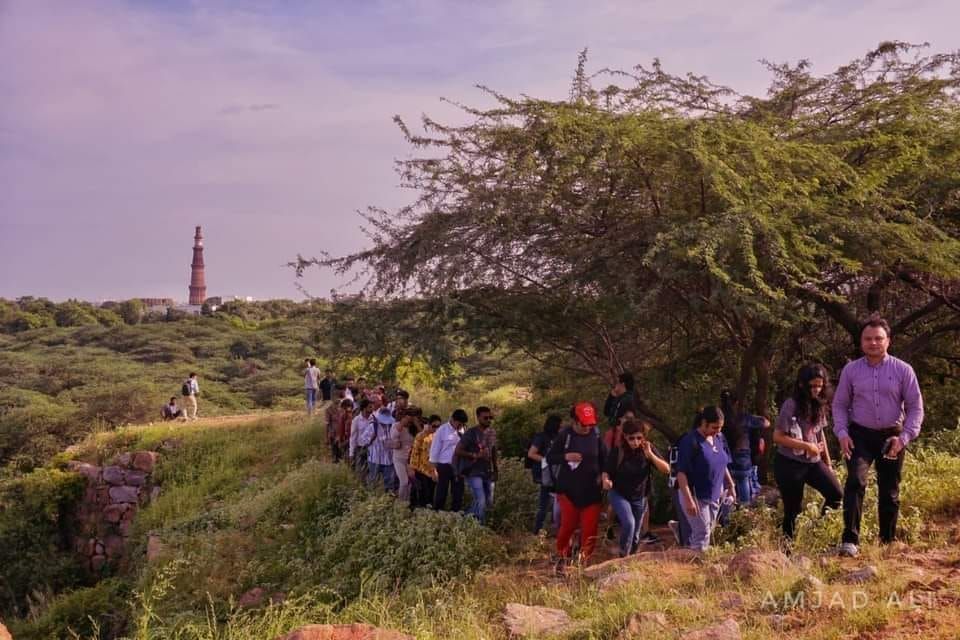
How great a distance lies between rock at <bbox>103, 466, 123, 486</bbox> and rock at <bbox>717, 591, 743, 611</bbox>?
1584 cm

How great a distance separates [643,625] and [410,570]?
4153 mm

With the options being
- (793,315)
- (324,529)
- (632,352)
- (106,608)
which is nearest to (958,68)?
(793,315)

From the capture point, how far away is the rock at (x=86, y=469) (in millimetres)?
18625

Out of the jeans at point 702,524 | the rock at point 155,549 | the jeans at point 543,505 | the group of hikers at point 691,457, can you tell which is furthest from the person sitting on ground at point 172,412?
the jeans at point 702,524

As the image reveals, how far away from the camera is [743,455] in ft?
26.6

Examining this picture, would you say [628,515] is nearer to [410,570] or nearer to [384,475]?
[410,570]

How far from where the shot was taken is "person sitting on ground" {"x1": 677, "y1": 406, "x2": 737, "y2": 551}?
6664 millimetres

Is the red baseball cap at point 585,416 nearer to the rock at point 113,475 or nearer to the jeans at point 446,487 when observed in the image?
the jeans at point 446,487

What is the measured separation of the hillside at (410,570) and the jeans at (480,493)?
355 millimetres

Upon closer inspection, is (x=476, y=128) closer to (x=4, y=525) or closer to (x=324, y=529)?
(x=324, y=529)

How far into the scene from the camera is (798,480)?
6.28m

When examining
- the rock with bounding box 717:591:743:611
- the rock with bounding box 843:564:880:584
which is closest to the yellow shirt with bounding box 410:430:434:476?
the rock with bounding box 717:591:743:611

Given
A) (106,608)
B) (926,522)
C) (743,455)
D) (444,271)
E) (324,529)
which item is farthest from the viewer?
(106,608)

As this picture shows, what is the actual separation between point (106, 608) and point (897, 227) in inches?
483
